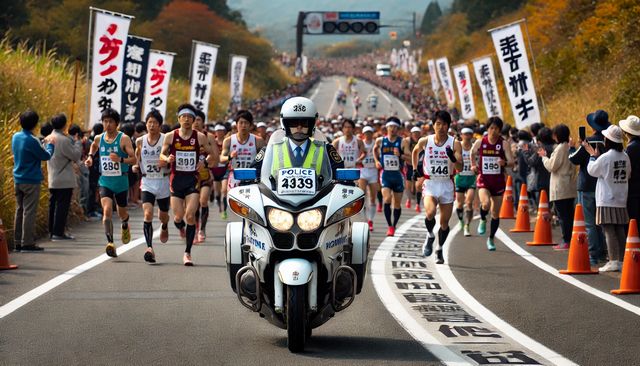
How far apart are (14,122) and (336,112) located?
8009 cm

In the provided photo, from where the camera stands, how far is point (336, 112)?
101562 millimetres

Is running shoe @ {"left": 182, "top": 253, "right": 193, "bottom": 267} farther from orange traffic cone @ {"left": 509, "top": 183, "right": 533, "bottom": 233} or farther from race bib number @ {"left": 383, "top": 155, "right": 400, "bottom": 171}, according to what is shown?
orange traffic cone @ {"left": 509, "top": 183, "right": 533, "bottom": 233}

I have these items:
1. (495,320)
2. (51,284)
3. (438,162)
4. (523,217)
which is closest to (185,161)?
(51,284)

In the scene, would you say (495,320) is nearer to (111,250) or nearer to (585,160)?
(585,160)

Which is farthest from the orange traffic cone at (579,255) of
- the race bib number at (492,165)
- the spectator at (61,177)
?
the spectator at (61,177)

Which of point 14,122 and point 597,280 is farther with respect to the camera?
point 14,122

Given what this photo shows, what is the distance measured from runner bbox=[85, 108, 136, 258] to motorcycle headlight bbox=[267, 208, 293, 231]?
23.3 feet

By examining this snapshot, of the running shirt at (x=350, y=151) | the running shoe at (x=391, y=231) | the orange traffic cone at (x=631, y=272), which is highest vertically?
the running shirt at (x=350, y=151)

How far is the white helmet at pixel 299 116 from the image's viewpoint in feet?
33.0

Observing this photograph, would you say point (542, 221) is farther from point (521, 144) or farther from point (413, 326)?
point (413, 326)

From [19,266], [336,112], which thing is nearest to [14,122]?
[19,266]

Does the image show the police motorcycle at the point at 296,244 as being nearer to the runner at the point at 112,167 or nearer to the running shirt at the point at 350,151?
the runner at the point at 112,167

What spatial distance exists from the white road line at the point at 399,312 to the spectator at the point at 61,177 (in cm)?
533

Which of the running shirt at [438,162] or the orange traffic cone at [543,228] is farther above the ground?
the running shirt at [438,162]
